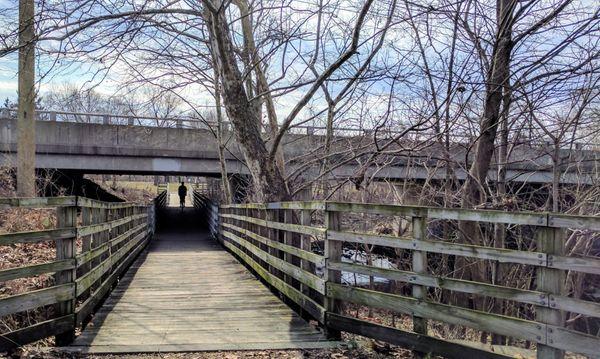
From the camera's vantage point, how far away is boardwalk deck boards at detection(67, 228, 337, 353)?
16.2ft

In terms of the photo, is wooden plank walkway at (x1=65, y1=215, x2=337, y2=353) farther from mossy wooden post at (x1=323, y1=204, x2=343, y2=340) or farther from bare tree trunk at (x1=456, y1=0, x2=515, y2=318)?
bare tree trunk at (x1=456, y1=0, x2=515, y2=318)

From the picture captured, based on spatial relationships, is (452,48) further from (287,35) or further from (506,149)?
(287,35)

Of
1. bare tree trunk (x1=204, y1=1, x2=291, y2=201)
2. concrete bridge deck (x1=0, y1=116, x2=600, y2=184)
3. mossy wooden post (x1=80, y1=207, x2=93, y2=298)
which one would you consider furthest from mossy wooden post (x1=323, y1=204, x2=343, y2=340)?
concrete bridge deck (x1=0, y1=116, x2=600, y2=184)

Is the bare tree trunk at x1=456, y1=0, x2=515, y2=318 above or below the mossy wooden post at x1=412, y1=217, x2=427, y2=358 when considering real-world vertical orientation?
above

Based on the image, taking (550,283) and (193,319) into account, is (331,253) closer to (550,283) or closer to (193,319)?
(193,319)

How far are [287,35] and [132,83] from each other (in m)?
4.50

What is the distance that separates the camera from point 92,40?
24.1 feet

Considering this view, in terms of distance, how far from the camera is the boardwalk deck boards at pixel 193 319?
4934 mm

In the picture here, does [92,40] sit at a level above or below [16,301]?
above

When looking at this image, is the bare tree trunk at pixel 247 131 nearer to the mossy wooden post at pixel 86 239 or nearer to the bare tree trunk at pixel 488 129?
the bare tree trunk at pixel 488 129

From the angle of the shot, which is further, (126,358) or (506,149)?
(506,149)

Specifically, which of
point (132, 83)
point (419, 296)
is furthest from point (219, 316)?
point (132, 83)

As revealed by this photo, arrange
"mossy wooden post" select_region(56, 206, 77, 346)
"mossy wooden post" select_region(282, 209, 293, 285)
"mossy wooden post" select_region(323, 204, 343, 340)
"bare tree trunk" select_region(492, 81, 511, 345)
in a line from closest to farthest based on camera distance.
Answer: "mossy wooden post" select_region(56, 206, 77, 346), "mossy wooden post" select_region(323, 204, 343, 340), "mossy wooden post" select_region(282, 209, 293, 285), "bare tree trunk" select_region(492, 81, 511, 345)

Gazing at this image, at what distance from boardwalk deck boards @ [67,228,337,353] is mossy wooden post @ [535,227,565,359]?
6.76 ft
